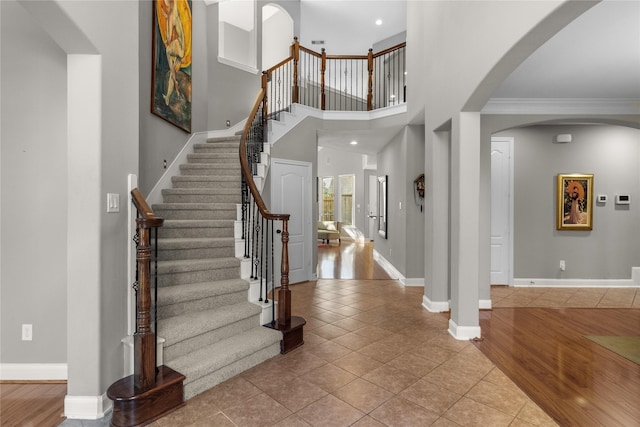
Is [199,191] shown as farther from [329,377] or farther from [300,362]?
[329,377]

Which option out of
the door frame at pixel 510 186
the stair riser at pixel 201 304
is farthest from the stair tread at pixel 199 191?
the door frame at pixel 510 186

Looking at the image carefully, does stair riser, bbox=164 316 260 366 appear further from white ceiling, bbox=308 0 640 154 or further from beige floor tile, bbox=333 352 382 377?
white ceiling, bbox=308 0 640 154

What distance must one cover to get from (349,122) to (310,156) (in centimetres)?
102

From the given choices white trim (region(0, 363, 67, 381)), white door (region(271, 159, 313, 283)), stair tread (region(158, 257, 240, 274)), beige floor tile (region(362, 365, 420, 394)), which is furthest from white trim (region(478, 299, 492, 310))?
white trim (region(0, 363, 67, 381))

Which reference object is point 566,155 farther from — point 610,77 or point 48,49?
point 48,49

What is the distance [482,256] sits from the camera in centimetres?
428

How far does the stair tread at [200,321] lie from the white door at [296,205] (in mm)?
2285

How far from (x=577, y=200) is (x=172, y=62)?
6.61 metres

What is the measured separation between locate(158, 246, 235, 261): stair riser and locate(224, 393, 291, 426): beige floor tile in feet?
5.23

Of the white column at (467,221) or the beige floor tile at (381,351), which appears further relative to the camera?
the white column at (467,221)

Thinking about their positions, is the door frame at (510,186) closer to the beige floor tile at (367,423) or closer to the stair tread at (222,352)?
Answer: the stair tread at (222,352)

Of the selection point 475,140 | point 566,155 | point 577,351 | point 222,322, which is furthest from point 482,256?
point 222,322

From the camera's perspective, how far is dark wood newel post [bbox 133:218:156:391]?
2.17 meters

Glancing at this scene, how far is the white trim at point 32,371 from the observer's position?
258 centimetres
